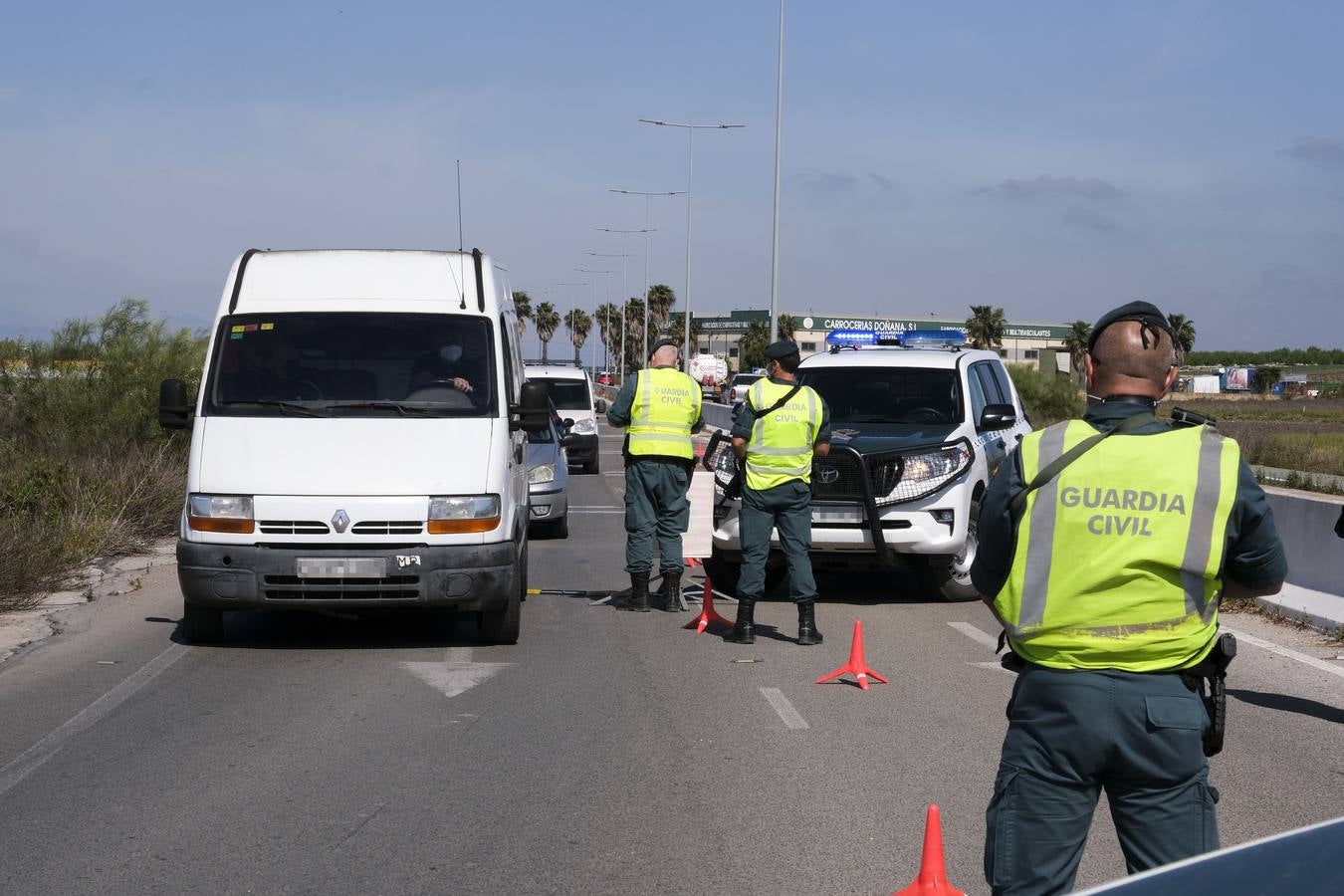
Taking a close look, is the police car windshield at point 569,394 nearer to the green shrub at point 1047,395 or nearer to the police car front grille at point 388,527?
the police car front grille at point 388,527

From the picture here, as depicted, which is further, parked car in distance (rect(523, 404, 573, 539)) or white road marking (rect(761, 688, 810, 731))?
parked car in distance (rect(523, 404, 573, 539))

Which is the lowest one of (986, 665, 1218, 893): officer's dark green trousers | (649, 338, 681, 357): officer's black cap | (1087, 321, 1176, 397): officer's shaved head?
(986, 665, 1218, 893): officer's dark green trousers

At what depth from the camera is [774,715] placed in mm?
7805

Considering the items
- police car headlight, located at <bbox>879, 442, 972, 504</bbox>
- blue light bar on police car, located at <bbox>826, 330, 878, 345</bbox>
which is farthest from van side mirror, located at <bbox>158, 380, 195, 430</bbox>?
blue light bar on police car, located at <bbox>826, 330, 878, 345</bbox>

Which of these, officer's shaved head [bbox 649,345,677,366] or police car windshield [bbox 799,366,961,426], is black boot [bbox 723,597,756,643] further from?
police car windshield [bbox 799,366,961,426]

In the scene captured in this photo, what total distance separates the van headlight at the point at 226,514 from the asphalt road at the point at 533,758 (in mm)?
832

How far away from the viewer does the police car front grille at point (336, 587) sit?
9.09 meters

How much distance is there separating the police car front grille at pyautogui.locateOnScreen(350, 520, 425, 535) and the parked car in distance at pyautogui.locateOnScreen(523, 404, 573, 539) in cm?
696

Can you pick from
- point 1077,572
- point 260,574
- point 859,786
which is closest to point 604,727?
point 859,786

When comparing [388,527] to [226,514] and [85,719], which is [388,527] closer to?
[226,514]

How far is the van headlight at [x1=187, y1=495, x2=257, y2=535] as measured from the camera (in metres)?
9.13

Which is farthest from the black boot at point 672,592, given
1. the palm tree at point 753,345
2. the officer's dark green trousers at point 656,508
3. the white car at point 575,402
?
the palm tree at point 753,345

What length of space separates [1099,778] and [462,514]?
6292 mm

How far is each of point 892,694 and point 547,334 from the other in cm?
13298
